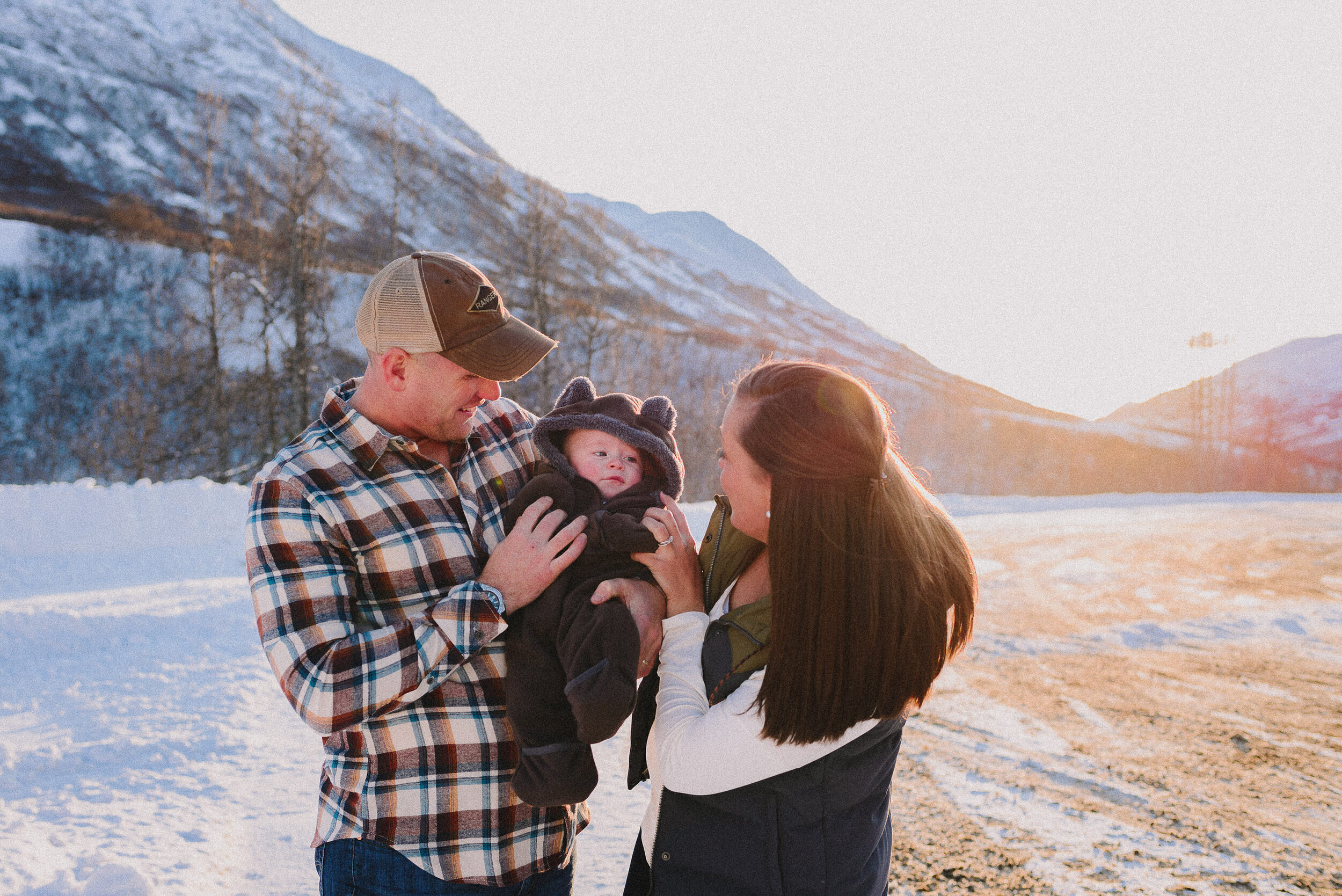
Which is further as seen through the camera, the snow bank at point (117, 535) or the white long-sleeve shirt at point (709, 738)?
the snow bank at point (117, 535)

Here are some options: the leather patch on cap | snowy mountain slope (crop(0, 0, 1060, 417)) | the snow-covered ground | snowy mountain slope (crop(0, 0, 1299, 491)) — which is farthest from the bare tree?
the leather patch on cap

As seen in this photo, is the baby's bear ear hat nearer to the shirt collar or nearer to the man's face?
the man's face

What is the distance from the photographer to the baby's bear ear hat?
2.35 meters

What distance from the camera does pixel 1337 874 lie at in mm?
3869

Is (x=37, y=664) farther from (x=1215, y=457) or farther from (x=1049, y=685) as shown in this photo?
(x=1215, y=457)

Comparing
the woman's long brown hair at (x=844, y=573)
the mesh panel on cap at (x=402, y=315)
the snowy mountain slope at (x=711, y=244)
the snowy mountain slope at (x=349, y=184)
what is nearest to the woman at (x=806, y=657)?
the woman's long brown hair at (x=844, y=573)

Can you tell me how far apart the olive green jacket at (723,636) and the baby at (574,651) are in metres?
0.15

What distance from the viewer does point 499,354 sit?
204 centimetres

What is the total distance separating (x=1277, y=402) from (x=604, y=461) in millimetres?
69472

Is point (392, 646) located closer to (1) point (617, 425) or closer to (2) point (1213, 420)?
(1) point (617, 425)

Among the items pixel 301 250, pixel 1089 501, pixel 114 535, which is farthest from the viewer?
pixel 1089 501

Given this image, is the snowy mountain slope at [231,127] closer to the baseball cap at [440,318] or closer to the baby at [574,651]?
the baseball cap at [440,318]

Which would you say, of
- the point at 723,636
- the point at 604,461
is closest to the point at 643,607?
the point at 723,636

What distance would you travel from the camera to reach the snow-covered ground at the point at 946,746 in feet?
12.5
